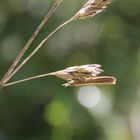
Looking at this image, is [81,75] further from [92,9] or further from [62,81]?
[62,81]

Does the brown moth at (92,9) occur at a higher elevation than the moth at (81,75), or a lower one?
higher

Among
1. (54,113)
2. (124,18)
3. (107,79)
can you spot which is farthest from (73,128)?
(107,79)

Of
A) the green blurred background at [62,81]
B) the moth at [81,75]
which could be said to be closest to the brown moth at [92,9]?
the moth at [81,75]

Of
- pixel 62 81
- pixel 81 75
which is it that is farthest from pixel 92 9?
pixel 62 81

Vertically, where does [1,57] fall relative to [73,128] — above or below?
above

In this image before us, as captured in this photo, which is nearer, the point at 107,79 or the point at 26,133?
the point at 107,79

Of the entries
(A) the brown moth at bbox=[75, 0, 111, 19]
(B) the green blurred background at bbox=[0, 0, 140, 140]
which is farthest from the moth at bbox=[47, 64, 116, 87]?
(B) the green blurred background at bbox=[0, 0, 140, 140]

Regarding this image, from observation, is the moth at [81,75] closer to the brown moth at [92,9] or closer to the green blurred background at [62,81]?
the brown moth at [92,9]

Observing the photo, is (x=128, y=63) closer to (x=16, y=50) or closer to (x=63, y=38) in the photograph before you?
(x=63, y=38)
